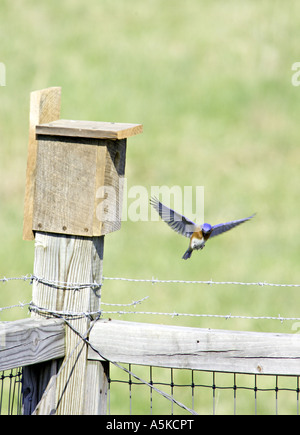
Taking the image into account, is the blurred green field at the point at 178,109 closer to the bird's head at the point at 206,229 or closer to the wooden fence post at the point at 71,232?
the bird's head at the point at 206,229

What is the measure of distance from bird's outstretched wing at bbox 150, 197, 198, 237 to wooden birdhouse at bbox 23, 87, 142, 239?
109 centimetres

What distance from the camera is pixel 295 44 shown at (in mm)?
10047

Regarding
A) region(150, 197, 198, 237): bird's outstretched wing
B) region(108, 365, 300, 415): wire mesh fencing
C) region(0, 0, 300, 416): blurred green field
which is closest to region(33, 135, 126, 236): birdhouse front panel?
region(150, 197, 198, 237): bird's outstretched wing

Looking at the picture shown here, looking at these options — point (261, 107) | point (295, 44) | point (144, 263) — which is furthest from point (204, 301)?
point (295, 44)

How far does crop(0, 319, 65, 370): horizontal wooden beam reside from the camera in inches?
97.7

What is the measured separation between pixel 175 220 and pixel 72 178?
5.04ft

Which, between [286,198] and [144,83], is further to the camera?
[144,83]

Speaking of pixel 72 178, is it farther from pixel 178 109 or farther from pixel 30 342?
pixel 178 109

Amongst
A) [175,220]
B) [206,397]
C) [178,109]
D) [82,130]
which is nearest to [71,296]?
[82,130]

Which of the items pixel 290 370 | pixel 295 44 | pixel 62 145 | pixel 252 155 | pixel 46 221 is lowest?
pixel 290 370

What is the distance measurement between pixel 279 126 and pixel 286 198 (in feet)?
4.12

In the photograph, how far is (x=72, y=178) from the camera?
276 cm

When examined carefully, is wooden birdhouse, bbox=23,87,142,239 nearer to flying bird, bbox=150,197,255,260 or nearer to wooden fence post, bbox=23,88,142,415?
wooden fence post, bbox=23,88,142,415
